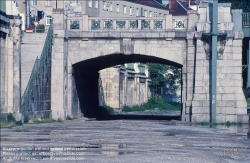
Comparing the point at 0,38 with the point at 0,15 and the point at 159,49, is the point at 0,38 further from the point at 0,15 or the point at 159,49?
the point at 159,49

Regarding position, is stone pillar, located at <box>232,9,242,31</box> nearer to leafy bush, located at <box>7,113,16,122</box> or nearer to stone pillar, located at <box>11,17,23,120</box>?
stone pillar, located at <box>11,17,23,120</box>

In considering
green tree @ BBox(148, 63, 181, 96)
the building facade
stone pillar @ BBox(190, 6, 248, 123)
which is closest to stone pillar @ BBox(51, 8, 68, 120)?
stone pillar @ BBox(190, 6, 248, 123)

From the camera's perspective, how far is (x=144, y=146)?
1806 cm

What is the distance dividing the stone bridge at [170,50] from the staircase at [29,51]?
1124 millimetres

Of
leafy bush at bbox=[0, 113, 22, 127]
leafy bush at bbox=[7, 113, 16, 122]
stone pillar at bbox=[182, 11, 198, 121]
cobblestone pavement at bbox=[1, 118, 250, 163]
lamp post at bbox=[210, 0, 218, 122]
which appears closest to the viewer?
cobblestone pavement at bbox=[1, 118, 250, 163]

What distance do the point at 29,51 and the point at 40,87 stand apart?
3125mm

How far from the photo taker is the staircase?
116ft

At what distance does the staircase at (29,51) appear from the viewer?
35.3 metres

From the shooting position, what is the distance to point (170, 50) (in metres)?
36.9

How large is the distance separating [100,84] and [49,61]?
56.4ft

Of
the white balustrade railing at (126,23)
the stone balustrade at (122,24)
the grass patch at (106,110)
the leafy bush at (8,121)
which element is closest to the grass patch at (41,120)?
the leafy bush at (8,121)

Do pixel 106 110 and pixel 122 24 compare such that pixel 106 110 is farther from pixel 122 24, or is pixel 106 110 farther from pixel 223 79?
pixel 223 79

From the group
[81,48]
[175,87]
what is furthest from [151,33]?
[175,87]

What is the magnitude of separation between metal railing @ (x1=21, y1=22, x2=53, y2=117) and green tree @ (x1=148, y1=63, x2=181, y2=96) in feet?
136
